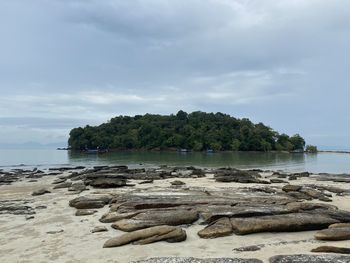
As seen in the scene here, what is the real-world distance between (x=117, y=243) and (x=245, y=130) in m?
172

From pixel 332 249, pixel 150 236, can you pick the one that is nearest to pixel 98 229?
pixel 150 236

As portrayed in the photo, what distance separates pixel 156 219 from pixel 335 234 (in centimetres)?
657

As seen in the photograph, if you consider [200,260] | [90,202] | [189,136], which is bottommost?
[200,260]

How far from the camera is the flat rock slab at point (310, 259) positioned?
1034 centimetres

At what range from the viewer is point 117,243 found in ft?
44.0

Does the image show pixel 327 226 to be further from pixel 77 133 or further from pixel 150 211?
pixel 77 133

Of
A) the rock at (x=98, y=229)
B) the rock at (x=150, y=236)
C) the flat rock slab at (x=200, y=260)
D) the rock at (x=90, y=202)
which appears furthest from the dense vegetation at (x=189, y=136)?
the flat rock slab at (x=200, y=260)

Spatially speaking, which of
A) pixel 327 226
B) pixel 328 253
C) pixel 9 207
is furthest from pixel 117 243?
pixel 9 207

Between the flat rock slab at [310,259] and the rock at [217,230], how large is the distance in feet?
11.4

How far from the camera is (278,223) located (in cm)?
1488

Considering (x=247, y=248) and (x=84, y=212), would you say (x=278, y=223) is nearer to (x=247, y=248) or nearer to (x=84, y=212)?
(x=247, y=248)

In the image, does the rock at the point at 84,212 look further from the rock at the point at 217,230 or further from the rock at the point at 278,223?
the rock at the point at 278,223

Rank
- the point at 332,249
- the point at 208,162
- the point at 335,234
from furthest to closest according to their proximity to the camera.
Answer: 1. the point at 208,162
2. the point at 335,234
3. the point at 332,249

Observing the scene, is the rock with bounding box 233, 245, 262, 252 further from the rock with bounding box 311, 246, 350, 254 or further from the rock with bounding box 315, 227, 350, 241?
the rock with bounding box 315, 227, 350, 241
